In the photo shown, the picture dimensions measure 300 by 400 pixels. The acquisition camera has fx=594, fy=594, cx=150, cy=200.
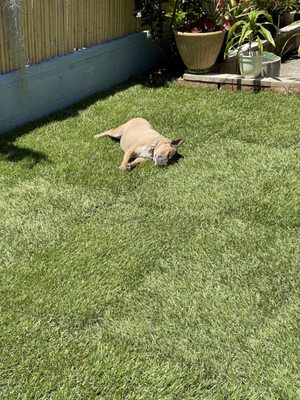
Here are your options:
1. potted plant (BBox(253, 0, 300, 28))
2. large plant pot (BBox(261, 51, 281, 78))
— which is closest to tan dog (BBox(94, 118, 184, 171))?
large plant pot (BBox(261, 51, 281, 78))

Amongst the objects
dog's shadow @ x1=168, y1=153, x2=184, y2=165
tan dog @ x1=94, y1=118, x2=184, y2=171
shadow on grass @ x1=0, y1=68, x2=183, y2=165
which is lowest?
shadow on grass @ x1=0, y1=68, x2=183, y2=165

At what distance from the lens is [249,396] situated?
2.59 meters

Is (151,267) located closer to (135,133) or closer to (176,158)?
(176,158)

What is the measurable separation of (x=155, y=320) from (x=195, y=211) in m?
1.30

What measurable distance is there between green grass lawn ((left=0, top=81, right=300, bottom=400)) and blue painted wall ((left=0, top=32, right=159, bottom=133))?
0.33m

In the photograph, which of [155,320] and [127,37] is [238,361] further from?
[127,37]

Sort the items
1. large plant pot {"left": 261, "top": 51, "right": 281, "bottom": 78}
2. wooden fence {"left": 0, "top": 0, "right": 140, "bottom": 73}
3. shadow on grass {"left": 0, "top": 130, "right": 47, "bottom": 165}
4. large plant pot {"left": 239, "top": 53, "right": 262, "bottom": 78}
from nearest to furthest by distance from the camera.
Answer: shadow on grass {"left": 0, "top": 130, "right": 47, "bottom": 165} < wooden fence {"left": 0, "top": 0, "right": 140, "bottom": 73} < large plant pot {"left": 239, "top": 53, "right": 262, "bottom": 78} < large plant pot {"left": 261, "top": 51, "right": 281, "bottom": 78}

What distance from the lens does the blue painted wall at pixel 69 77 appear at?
5.91m

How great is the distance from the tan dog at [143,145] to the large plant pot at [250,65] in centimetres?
223

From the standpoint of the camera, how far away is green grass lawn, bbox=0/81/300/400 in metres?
2.73

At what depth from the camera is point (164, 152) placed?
4.95 m

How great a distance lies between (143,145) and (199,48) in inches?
101

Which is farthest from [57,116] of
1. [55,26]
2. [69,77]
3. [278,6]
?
[278,6]

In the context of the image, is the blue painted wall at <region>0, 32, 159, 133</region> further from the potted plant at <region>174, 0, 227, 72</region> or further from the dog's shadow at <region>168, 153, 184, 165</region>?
the dog's shadow at <region>168, 153, 184, 165</region>
